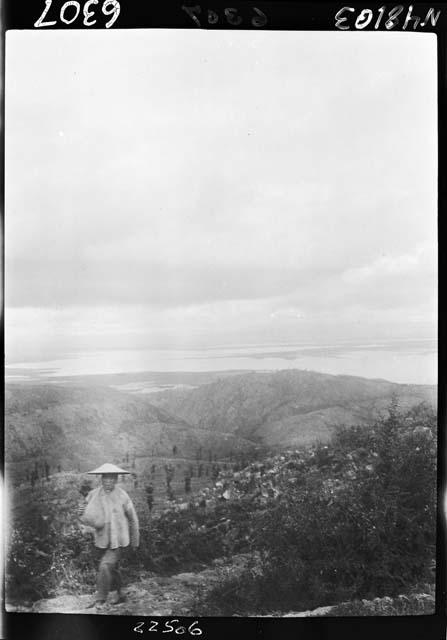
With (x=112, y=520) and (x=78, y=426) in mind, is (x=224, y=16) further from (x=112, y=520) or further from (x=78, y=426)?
(x=112, y=520)

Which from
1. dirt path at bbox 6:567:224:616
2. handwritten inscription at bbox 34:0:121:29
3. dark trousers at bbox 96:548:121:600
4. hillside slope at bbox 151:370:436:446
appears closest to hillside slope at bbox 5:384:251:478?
hillside slope at bbox 151:370:436:446

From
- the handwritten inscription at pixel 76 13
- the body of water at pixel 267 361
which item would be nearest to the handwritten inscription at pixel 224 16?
the handwritten inscription at pixel 76 13

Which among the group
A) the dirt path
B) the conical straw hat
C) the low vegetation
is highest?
the conical straw hat

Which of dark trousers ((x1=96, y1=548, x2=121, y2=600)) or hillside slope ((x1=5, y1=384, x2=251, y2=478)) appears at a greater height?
hillside slope ((x1=5, y1=384, x2=251, y2=478))

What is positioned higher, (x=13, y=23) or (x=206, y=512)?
(x=13, y=23)

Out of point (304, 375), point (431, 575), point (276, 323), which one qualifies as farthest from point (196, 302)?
point (431, 575)

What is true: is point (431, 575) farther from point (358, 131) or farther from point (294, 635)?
point (358, 131)

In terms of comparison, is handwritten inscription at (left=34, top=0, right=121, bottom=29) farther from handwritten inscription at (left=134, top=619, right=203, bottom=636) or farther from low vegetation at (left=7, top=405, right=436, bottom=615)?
handwritten inscription at (left=134, top=619, right=203, bottom=636)

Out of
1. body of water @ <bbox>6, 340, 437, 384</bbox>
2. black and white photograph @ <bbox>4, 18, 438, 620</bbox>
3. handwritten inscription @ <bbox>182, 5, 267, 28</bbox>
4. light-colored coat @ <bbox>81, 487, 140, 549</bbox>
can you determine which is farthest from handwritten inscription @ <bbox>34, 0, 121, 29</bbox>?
light-colored coat @ <bbox>81, 487, 140, 549</bbox>
